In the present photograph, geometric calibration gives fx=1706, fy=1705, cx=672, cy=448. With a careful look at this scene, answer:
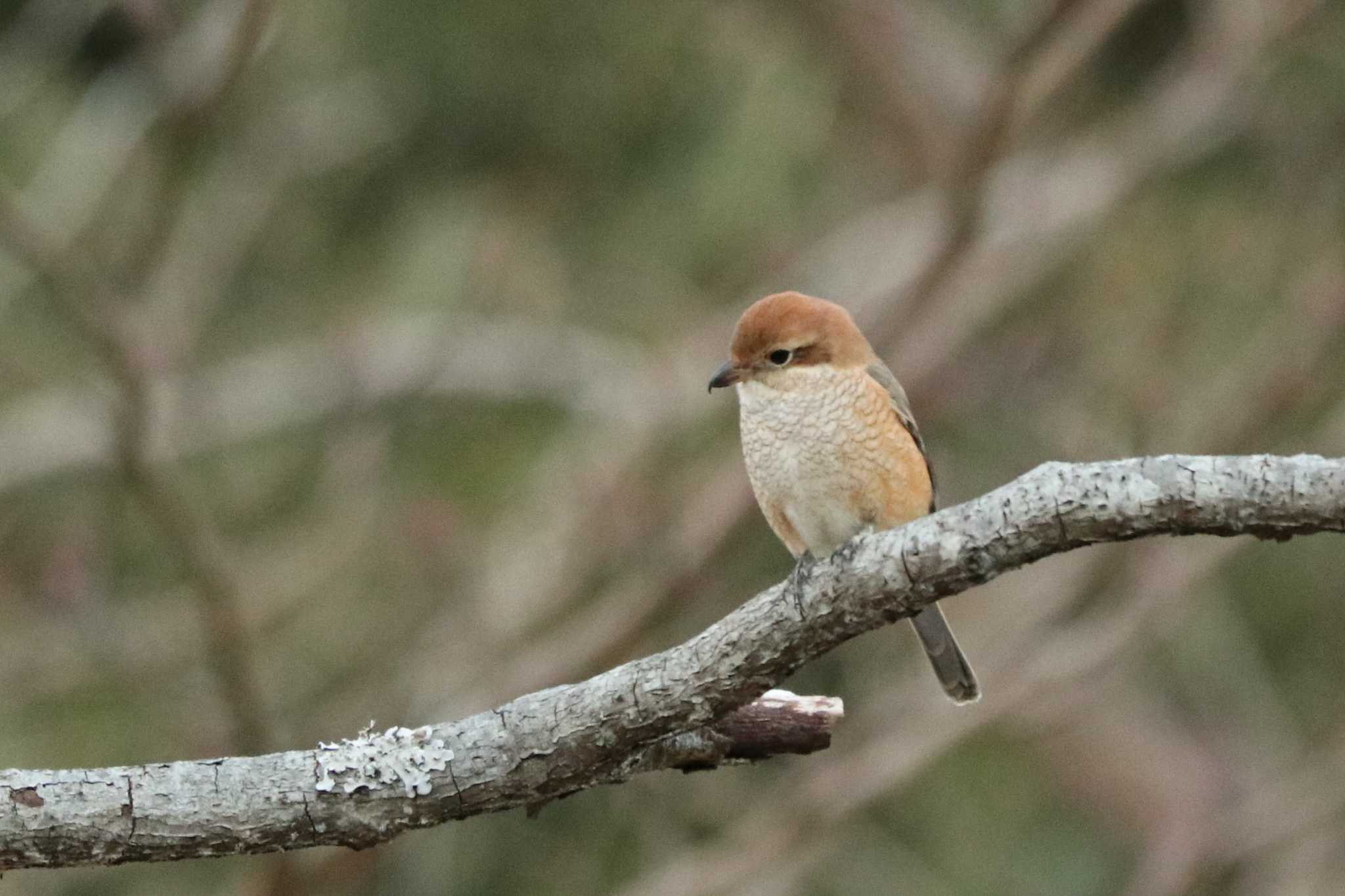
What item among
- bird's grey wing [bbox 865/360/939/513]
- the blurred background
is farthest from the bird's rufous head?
the blurred background

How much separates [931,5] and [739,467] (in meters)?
4.68

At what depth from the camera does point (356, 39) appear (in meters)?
9.77

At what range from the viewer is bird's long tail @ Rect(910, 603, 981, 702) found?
4.40 metres

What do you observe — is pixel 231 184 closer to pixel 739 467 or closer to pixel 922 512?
pixel 739 467

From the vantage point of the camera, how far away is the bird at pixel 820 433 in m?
4.12

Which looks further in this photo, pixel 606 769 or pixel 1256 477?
pixel 606 769

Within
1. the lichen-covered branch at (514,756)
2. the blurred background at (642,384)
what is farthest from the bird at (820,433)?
the blurred background at (642,384)

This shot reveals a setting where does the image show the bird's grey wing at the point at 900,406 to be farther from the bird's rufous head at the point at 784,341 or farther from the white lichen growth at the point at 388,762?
the white lichen growth at the point at 388,762

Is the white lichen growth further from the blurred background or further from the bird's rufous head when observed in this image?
the blurred background

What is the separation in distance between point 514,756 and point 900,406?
73.3 inches

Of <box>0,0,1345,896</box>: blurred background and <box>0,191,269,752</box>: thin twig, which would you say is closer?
<box>0,191,269,752</box>: thin twig

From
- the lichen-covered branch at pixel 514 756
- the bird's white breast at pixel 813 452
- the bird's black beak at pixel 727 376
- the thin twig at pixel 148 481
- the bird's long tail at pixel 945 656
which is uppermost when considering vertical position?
the thin twig at pixel 148 481

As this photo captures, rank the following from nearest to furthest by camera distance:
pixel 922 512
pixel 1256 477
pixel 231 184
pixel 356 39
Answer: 1. pixel 1256 477
2. pixel 922 512
3. pixel 231 184
4. pixel 356 39

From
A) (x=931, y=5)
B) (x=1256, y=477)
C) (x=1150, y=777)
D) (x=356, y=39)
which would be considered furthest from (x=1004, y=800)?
(x=1256, y=477)
